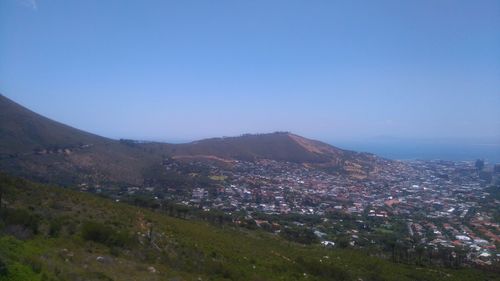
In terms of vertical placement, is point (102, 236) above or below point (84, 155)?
below

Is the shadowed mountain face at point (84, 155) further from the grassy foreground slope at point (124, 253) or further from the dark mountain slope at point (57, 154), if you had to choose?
the grassy foreground slope at point (124, 253)

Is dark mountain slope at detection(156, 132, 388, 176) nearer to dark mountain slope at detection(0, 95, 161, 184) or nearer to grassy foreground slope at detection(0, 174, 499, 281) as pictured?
dark mountain slope at detection(0, 95, 161, 184)

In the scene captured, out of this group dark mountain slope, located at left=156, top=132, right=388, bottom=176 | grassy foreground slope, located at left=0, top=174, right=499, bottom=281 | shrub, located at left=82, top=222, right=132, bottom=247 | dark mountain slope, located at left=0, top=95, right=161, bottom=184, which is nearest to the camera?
grassy foreground slope, located at left=0, top=174, right=499, bottom=281

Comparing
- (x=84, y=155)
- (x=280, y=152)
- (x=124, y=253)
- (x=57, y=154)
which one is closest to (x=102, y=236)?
(x=124, y=253)

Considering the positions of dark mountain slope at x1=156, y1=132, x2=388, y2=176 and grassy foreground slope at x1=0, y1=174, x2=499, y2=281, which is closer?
grassy foreground slope at x1=0, y1=174, x2=499, y2=281

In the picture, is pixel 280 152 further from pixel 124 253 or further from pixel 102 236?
pixel 124 253

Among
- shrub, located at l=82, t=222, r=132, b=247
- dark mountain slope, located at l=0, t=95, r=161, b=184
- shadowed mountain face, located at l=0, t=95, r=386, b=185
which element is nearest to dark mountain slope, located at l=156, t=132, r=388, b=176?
shadowed mountain face, located at l=0, t=95, r=386, b=185

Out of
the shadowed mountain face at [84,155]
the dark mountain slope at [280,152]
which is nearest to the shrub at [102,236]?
the shadowed mountain face at [84,155]
